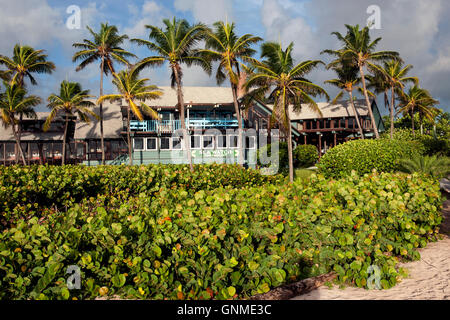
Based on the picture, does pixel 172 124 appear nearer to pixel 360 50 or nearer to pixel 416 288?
pixel 360 50

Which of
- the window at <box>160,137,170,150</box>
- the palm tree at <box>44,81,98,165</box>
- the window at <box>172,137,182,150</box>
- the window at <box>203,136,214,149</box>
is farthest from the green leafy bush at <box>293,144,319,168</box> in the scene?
the palm tree at <box>44,81,98,165</box>

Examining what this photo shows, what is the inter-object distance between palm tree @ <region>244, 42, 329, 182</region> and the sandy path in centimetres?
1449

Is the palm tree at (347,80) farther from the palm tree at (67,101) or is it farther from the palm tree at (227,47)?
the palm tree at (67,101)

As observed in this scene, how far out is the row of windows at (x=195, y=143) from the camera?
103ft

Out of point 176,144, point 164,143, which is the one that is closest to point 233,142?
point 176,144

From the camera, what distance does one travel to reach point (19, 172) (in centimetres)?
862

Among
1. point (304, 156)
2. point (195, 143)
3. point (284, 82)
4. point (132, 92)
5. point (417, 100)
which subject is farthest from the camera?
point (417, 100)

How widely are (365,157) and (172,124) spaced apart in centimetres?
2042

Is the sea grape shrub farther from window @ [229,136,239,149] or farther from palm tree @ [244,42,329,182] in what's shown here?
window @ [229,136,239,149]

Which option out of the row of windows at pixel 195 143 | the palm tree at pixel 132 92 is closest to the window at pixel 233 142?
the row of windows at pixel 195 143

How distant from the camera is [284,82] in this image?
20.9 meters

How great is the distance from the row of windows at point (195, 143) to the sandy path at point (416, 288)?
1004 inches
